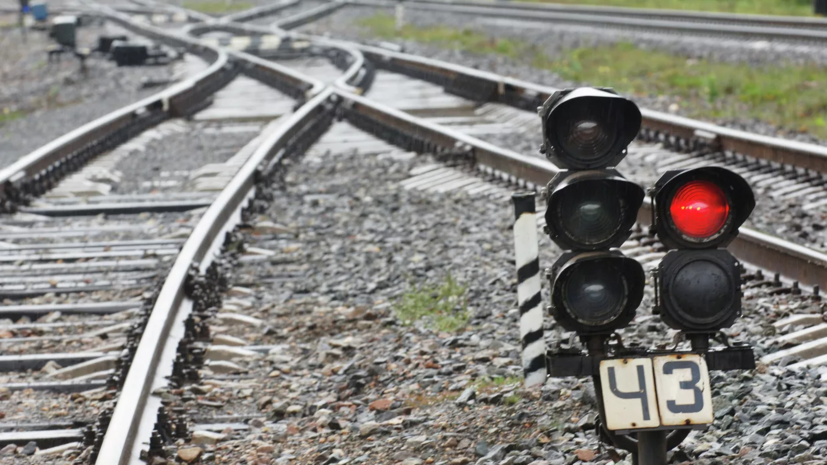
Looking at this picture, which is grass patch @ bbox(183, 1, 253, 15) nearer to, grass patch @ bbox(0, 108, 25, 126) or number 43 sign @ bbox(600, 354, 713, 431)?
grass patch @ bbox(0, 108, 25, 126)

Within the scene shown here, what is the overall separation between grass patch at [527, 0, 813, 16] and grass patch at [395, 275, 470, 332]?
19.8 metres

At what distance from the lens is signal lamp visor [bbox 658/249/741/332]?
9.98 ft

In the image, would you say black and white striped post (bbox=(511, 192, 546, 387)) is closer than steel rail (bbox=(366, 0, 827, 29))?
Yes

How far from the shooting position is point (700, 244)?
3027 mm

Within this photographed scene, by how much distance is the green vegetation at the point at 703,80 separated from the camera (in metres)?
11.4

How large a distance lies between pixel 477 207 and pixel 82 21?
2808cm

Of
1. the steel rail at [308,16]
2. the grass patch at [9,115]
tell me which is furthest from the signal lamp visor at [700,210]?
the steel rail at [308,16]

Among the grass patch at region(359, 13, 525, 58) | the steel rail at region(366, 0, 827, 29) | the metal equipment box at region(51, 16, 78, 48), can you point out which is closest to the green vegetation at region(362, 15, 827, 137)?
the grass patch at region(359, 13, 525, 58)

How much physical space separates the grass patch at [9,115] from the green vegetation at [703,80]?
7.79 metres

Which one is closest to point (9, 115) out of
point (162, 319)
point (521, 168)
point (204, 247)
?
point (521, 168)

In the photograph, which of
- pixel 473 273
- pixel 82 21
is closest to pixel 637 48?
pixel 473 273

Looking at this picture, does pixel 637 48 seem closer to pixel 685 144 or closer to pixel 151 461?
pixel 685 144

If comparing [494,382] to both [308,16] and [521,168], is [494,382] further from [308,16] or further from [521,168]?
[308,16]

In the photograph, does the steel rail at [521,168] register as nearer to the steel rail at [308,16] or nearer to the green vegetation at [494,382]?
the green vegetation at [494,382]
